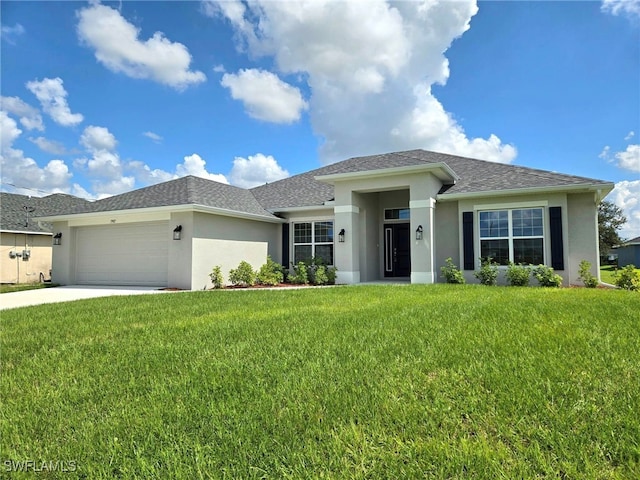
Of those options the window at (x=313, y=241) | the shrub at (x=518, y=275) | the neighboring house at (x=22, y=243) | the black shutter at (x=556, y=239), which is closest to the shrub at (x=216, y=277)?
the window at (x=313, y=241)

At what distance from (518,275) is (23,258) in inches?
925

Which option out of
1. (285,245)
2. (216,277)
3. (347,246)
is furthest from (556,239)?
(216,277)

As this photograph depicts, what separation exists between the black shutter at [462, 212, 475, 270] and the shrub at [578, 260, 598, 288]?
3.03 m

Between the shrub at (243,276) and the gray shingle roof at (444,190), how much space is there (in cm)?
338

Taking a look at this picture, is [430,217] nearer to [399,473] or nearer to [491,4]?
[491,4]

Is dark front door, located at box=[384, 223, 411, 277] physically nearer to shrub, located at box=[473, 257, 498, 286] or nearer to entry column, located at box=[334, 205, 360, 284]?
entry column, located at box=[334, 205, 360, 284]

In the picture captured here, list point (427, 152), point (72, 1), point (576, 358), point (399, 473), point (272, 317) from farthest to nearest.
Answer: point (427, 152) → point (72, 1) → point (272, 317) → point (576, 358) → point (399, 473)

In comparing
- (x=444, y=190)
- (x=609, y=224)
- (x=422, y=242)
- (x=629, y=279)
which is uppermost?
(x=609, y=224)

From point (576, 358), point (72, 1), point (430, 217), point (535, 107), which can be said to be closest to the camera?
point (576, 358)

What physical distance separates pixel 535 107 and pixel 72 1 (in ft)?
47.6

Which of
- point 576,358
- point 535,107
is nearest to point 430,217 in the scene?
point 535,107

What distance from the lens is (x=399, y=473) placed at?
6.89 ft

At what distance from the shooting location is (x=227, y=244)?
13727 millimetres

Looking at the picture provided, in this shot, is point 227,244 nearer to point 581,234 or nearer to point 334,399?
point 334,399
